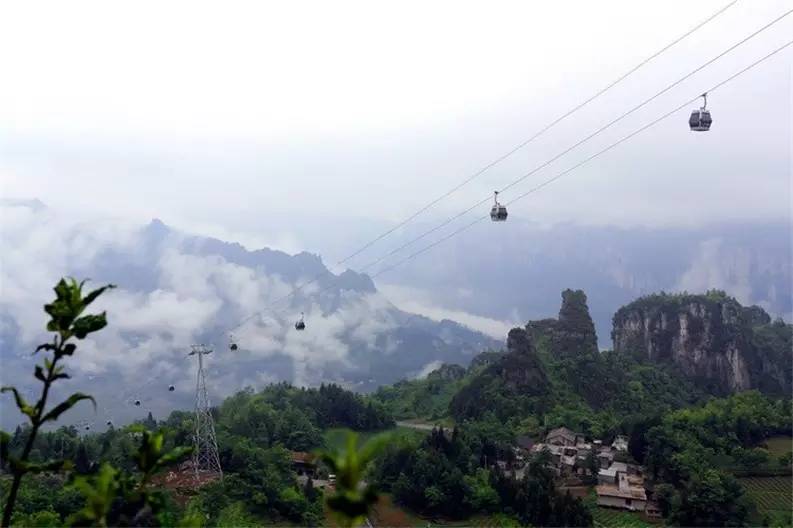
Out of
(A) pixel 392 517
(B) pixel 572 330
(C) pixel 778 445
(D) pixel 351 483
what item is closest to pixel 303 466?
(A) pixel 392 517

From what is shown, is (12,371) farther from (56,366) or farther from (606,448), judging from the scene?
(56,366)

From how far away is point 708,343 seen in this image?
79.8 metres

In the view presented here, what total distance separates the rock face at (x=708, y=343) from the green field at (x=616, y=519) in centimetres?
4405

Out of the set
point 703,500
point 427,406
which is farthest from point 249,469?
point 427,406

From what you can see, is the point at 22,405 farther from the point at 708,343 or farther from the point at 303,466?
the point at 708,343

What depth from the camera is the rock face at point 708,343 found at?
261 feet

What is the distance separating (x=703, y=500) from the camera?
36.8 m

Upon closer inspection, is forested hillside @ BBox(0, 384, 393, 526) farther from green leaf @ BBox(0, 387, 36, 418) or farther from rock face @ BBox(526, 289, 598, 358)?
rock face @ BBox(526, 289, 598, 358)

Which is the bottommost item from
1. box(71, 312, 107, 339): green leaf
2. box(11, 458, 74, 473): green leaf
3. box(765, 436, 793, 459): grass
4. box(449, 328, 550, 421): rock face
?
box(11, 458, 74, 473): green leaf

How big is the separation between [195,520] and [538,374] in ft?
203

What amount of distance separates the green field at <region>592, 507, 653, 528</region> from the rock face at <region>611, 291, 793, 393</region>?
4405 centimetres

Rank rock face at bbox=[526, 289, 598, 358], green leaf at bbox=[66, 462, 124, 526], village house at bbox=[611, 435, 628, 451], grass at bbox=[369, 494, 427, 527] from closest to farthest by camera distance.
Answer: green leaf at bbox=[66, 462, 124, 526]
grass at bbox=[369, 494, 427, 527]
village house at bbox=[611, 435, 628, 451]
rock face at bbox=[526, 289, 598, 358]

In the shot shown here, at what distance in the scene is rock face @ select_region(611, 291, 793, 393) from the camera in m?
79.4

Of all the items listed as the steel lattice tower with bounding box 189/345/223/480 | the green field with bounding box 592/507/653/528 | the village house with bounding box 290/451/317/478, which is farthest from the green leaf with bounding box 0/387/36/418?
the village house with bounding box 290/451/317/478
